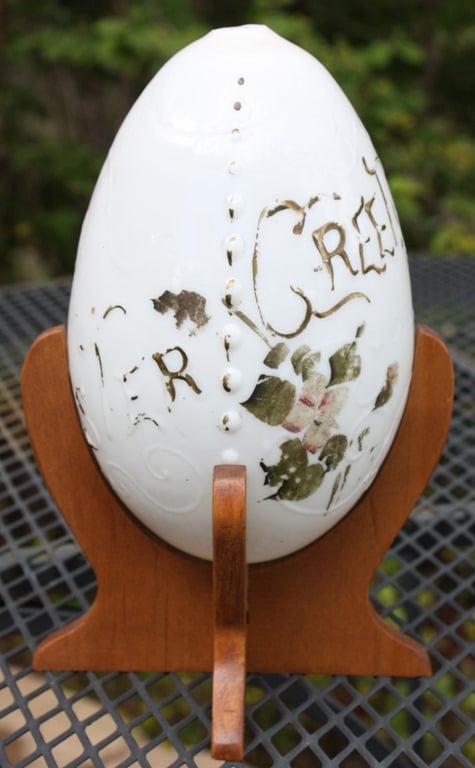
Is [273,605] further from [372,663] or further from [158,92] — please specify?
[158,92]

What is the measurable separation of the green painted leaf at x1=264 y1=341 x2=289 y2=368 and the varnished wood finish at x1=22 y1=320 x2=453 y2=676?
14cm

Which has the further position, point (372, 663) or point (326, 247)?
point (372, 663)

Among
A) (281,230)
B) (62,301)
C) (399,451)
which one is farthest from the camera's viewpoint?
(62,301)

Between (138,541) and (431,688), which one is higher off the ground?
(138,541)

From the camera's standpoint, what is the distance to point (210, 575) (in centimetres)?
58

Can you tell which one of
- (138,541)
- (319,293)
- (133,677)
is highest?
(319,293)

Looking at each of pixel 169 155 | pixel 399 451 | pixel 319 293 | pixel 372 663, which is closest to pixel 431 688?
pixel 372 663

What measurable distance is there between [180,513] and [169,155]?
0.23 m

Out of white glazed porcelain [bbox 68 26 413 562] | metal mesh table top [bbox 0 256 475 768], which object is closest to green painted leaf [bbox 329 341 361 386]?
white glazed porcelain [bbox 68 26 413 562]

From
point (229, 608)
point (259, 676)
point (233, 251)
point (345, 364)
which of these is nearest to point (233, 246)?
point (233, 251)

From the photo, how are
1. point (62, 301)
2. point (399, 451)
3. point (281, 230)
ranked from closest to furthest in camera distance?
point (281, 230) < point (399, 451) < point (62, 301)

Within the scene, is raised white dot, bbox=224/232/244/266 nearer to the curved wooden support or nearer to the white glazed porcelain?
the white glazed porcelain

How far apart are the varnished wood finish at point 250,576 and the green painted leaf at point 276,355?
0.14 meters

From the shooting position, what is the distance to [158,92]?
0.49 metres
